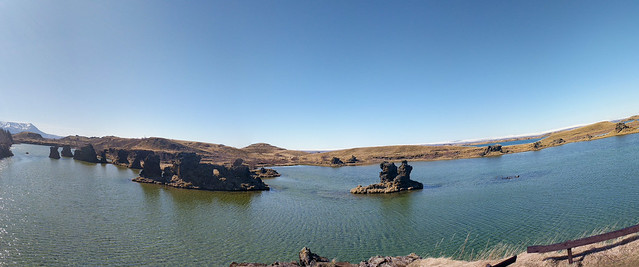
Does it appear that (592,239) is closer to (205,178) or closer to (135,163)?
(205,178)

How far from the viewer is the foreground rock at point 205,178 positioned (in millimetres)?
58875

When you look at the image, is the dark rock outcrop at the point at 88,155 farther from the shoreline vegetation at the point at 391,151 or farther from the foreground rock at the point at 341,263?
the foreground rock at the point at 341,263

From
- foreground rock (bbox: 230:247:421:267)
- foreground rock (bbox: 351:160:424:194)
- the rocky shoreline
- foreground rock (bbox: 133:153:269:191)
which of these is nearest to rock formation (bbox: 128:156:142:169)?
the rocky shoreline

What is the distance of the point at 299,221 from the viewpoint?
33.1m

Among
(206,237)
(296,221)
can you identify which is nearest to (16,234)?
(206,237)

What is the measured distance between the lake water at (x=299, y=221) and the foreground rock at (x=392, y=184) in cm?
439

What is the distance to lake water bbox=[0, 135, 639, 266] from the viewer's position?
22125 mm

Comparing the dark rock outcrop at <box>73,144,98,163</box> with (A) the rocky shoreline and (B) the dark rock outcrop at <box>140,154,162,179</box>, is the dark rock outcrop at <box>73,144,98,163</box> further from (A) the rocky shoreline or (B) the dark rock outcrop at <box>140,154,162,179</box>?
(B) the dark rock outcrop at <box>140,154,162,179</box>

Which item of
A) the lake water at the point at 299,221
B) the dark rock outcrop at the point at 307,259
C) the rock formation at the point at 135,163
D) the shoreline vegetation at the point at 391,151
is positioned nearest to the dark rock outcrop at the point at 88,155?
the shoreline vegetation at the point at 391,151

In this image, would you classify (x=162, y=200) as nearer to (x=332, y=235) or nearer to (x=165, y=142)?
(x=332, y=235)

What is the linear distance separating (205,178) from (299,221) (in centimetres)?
3748

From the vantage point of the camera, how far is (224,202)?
150 ft

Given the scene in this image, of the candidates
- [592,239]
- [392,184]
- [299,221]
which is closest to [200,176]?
[299,221]

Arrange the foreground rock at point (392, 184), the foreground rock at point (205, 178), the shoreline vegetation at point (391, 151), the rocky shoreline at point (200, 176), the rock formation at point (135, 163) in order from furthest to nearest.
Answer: the shoreline vegetation at point (391, 151) → the rock formation at point (135, 163) → the rocky shoreline at point (200, 176) → the foreground rock at point (205, 178) → the foreground rock at point (392, 184)
